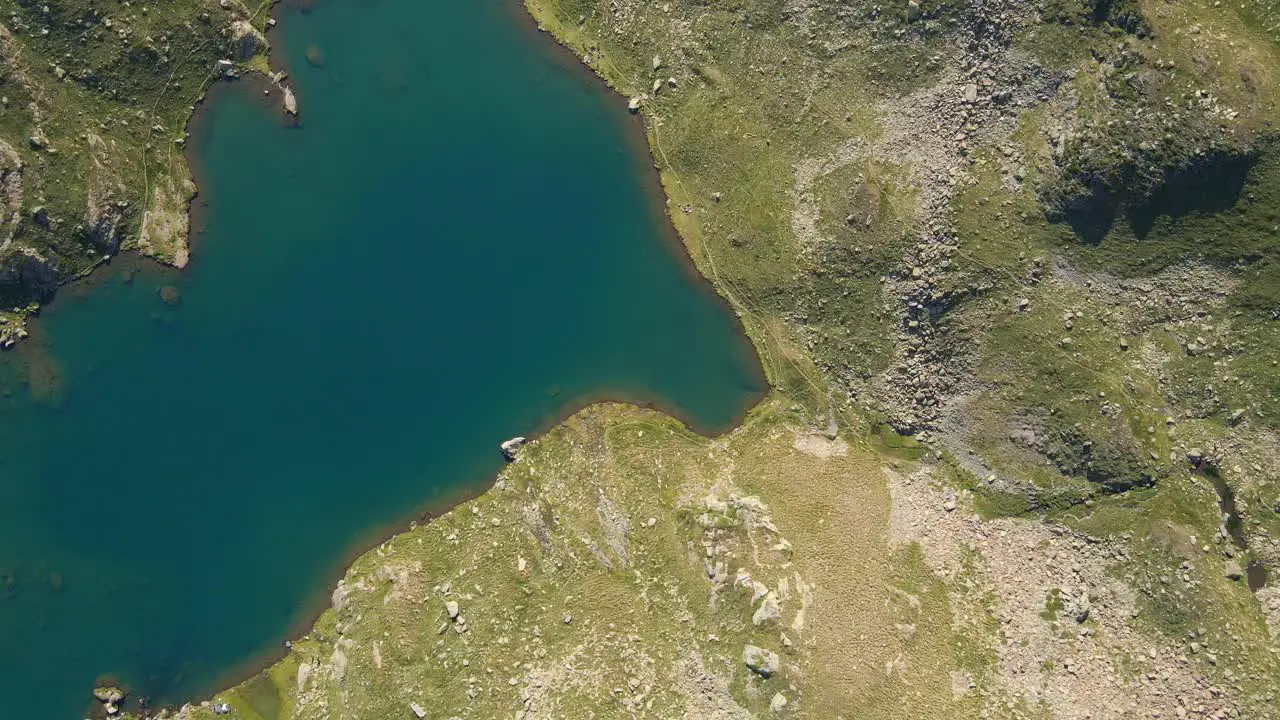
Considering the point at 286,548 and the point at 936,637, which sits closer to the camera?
the point at 936,637

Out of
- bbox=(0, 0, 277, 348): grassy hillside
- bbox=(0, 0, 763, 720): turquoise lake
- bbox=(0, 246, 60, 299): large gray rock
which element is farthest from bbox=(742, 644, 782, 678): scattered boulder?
bbox=(0, 246, 60, 299): large gray rock

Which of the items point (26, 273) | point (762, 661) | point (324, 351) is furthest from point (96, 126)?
point (762, 661)

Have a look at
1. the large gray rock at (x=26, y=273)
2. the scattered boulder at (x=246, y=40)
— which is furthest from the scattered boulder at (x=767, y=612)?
the large gray rock at (x=26, y=273)

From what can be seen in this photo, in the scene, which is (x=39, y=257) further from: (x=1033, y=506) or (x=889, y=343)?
(x=1033, y=506)

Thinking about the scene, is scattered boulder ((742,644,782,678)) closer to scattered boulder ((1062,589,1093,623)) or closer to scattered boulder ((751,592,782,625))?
scattered boulder ((751,592,782,625))

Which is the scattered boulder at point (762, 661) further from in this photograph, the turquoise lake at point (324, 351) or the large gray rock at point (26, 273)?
the large gray rock at point (26, 273)

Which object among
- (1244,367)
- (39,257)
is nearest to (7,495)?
(39,257)
